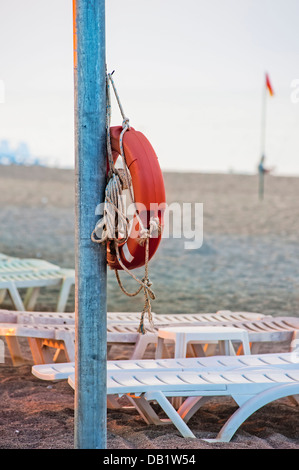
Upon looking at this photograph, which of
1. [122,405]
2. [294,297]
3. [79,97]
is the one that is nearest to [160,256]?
[294,297]

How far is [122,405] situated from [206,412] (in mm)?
421

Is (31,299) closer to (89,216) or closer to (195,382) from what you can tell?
(195,382)

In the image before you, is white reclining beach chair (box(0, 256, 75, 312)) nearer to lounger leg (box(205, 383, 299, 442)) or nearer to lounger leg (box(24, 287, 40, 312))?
lounger leg (box(24, 287, 40, 312))

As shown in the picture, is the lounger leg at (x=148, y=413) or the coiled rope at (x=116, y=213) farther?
the lounger leg at (x=148, y=413)

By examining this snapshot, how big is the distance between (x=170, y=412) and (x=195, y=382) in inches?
6.1

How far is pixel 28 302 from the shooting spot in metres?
5.25

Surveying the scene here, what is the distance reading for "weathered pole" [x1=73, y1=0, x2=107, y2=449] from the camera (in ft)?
6.27

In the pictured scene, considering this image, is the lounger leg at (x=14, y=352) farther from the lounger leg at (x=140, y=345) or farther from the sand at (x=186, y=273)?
the lounger leg at (x=140, y=345)

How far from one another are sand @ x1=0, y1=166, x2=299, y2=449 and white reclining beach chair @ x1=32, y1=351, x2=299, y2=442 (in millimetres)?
100

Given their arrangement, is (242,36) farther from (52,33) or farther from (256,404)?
(256,404)

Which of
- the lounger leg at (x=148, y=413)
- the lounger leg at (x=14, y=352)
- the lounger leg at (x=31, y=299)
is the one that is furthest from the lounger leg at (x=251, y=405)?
the lounger leg at (x=31, y=299)

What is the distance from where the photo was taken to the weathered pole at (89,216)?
191 centimetres

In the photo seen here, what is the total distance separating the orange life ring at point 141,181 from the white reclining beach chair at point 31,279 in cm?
275

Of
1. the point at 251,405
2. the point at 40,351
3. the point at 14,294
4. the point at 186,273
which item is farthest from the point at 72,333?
the point at 186,273
